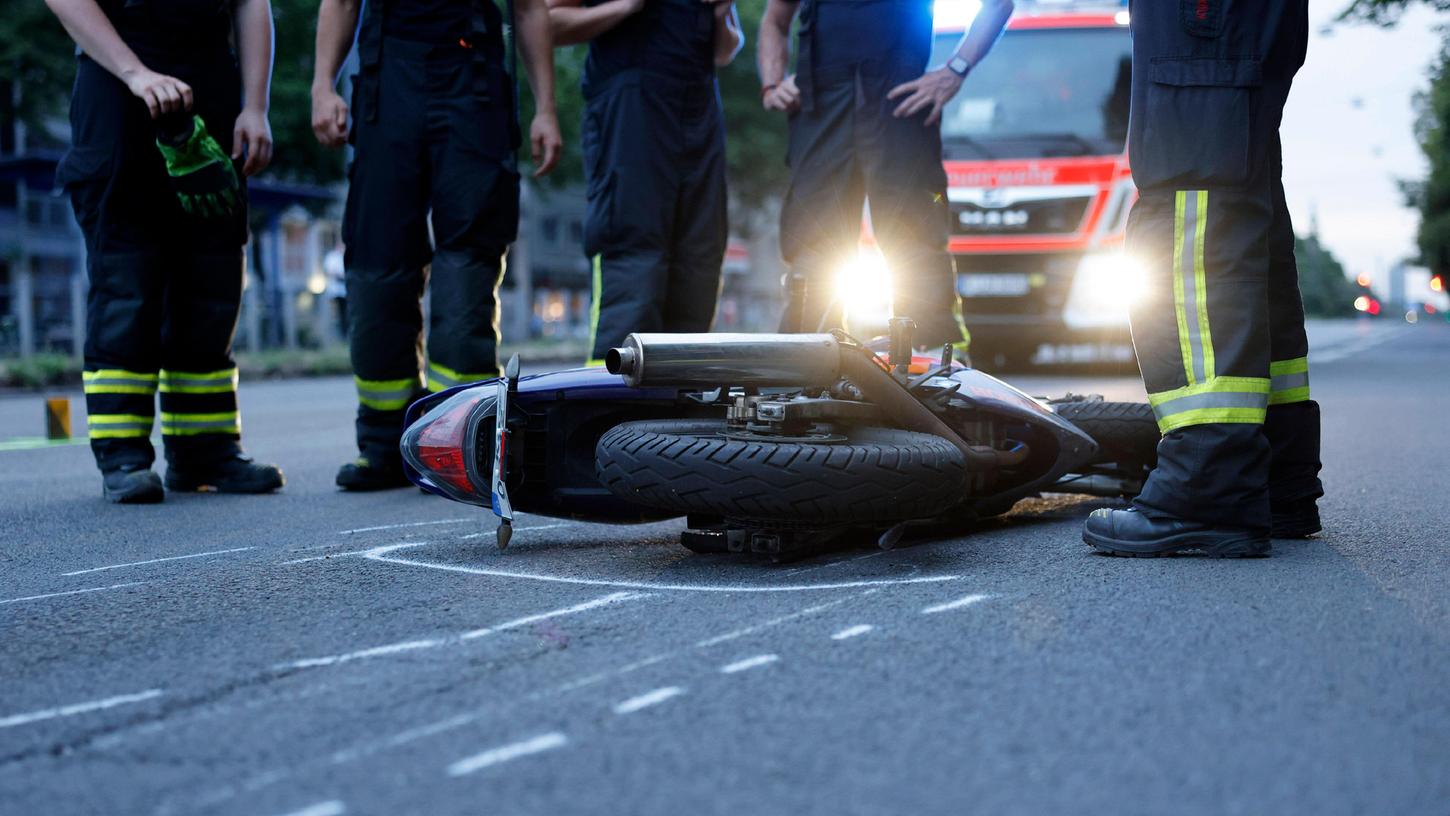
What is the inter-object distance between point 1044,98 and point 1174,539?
357 inches

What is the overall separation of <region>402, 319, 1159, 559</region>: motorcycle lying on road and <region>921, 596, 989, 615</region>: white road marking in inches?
12.2

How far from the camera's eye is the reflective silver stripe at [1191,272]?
2.97 m

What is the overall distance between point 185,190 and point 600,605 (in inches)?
99.6

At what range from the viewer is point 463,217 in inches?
177

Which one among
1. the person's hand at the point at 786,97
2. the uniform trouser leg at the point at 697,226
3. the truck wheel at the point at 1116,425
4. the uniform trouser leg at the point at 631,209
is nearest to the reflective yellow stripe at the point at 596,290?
the uniform trouser leg at the point at 631,209

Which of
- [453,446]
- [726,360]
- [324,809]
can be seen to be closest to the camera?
[324,809]

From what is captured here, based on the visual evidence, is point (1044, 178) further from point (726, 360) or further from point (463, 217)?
point (726, 360)

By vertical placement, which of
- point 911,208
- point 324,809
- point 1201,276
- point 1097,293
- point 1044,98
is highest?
point 1044,98

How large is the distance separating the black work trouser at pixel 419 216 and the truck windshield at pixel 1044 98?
7.08 metres

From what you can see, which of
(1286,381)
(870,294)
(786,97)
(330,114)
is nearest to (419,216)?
(330,114)

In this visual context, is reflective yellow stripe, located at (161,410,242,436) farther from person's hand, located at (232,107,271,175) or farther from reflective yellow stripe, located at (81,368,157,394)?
person's hand, located at (232,107,271,175)

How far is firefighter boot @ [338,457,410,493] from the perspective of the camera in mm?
4539

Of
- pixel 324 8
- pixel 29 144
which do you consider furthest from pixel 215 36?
pixel 29 144

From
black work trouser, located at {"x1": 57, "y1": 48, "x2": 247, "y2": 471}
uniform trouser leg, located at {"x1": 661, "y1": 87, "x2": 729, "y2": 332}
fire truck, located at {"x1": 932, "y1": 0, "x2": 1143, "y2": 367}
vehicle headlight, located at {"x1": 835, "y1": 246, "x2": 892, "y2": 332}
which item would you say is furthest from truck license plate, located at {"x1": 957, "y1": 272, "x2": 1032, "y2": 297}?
black work trouser, located at {"x1": 57, "y1": 48, "x2": 247, "y2": 471}
